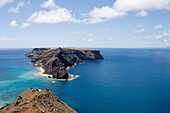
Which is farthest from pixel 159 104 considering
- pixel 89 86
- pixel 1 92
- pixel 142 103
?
pixel 1 92

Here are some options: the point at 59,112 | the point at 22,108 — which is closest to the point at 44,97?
the point at 59,112

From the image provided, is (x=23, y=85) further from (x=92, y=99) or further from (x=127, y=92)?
(x=127, y=92)

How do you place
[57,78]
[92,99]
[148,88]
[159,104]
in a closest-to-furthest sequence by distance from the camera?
[159,104] → [92,99] → [148,88] → [57,78]

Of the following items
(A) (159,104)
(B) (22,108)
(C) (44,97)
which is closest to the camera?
(B) (22,108)

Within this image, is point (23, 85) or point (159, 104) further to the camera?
point (23, 85)

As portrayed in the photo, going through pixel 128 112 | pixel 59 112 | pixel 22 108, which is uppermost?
pixel 22 108

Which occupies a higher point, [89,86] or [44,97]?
[44,97]
